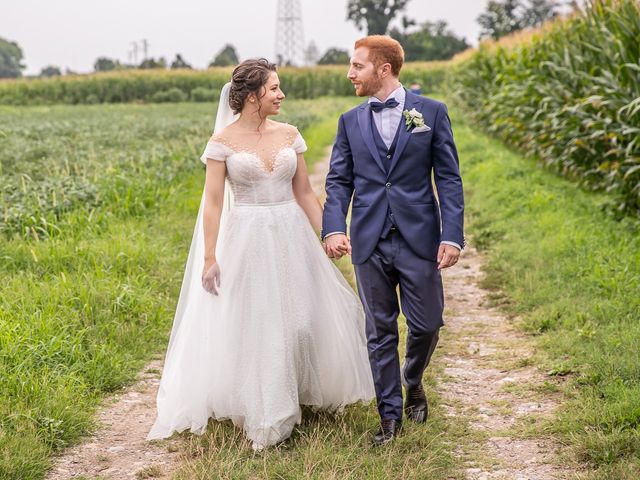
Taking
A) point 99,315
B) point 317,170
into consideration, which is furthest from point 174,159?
point 99,315

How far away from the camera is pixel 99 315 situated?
622 cm

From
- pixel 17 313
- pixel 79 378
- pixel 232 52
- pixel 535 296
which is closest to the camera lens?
pixel 79 378

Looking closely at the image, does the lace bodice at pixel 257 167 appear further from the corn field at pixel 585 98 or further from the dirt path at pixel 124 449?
the corn field at pixel 585 98

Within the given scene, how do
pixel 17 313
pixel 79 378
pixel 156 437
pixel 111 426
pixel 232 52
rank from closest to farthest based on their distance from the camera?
1. pixel 156 437
2. pixel 111 426
3. pixel 79 378
4. pixel 17 313
5. pixel 232 52

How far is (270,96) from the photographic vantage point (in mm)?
4398

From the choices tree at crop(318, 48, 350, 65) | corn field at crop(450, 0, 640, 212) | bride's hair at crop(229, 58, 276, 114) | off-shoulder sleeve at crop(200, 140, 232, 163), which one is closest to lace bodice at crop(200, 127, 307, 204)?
off-shoulder sleeve at crop(200, 140, 232, 163)

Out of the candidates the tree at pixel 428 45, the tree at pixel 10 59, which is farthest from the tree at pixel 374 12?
the tree at pixel 10 59

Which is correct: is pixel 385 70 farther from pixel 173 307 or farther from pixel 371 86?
pixel 173 307

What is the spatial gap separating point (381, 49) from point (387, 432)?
1.96 m

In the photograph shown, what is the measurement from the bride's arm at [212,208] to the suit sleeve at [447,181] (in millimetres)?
1153

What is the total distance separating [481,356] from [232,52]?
4270 inches

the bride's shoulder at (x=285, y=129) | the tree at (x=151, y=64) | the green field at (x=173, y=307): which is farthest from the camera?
the tree at (x=151, y=64)

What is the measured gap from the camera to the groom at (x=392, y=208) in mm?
4219

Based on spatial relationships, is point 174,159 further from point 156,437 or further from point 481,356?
point 156,437
